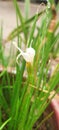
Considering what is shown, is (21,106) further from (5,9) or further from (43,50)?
(5,9)

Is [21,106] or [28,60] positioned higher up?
[28,60]

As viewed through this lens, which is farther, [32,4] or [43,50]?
[32,4]

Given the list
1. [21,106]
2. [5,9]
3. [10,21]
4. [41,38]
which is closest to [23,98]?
[21,106]

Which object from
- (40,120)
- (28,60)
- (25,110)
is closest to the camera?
(28,60)

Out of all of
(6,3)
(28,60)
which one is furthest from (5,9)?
(28,60)

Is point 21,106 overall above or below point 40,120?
above

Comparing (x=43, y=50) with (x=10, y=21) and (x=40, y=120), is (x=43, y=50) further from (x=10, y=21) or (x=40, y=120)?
(x=10, y=21)

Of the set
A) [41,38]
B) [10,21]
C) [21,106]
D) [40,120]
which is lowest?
[10,21]

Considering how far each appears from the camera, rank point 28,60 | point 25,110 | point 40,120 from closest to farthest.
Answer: point 28,60, point 25,110, point 40,120

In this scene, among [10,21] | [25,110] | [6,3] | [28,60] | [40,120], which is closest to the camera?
[28,60]
